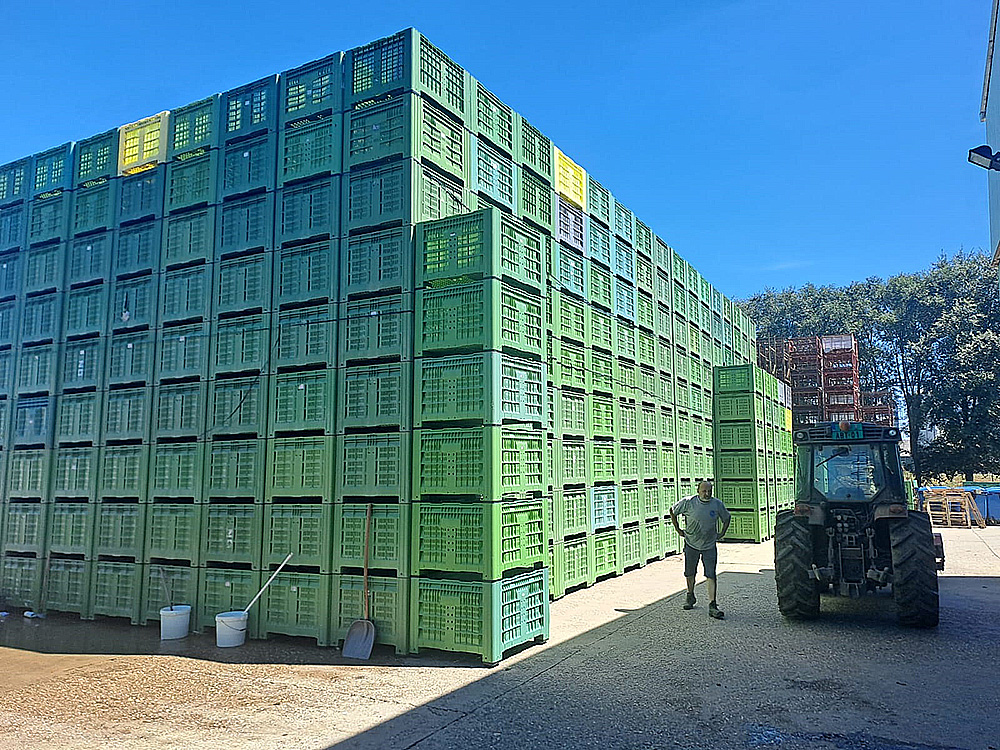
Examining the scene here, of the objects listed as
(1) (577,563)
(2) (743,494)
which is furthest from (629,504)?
(2) (743,494)

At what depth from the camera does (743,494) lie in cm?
1952

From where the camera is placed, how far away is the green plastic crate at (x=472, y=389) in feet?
24.4

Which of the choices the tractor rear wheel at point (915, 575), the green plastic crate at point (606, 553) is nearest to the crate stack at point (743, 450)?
the green plastic crate at point (606, 553)

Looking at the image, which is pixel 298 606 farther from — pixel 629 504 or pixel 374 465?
pixel 629 504

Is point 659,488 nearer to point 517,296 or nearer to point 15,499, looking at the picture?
point 517,296

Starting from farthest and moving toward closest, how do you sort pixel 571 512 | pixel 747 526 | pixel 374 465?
pixel 747 526 < pixel 571 512 < pixel 374 465

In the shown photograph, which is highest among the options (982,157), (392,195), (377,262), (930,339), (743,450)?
(930,339)

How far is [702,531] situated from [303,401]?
549 centimetres

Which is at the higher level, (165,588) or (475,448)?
(475,448)

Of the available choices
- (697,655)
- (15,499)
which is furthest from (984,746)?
(15,499)

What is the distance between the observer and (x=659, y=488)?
1490cm

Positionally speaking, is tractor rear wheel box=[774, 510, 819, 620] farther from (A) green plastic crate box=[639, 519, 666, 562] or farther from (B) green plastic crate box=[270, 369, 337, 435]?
(B) green plastic crate box=[270, 369, 337, 435]

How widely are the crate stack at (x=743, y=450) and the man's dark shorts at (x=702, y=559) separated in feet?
32.2

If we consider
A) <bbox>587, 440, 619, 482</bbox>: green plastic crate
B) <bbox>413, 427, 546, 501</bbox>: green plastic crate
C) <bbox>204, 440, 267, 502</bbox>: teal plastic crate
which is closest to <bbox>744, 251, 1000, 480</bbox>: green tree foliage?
<bbox>587, 440, 619, 482</bbox>: green plastic crate
